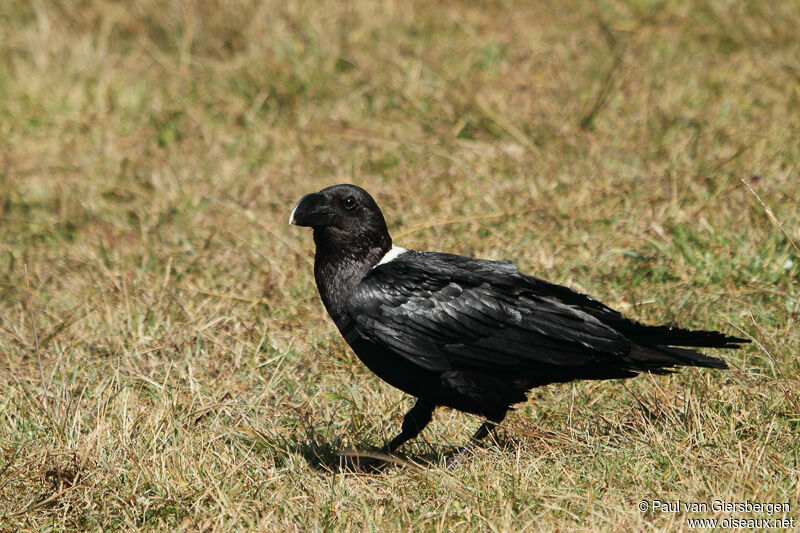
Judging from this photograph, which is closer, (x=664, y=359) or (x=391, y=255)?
(x=664, y=359)

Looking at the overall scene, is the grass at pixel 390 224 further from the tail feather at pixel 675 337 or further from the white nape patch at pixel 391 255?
the white nape patch at pixel 391 255

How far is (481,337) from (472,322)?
0.21 feet

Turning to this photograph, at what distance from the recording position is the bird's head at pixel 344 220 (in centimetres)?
382

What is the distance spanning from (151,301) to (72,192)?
1794 millimetres

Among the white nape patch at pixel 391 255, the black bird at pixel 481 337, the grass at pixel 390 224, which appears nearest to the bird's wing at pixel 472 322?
the black bird at pixel 481 337

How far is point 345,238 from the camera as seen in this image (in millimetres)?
3852

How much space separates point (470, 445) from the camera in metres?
3.62

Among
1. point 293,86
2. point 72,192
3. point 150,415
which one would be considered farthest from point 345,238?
point 293,86

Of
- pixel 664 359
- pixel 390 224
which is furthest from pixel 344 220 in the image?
pixel 390 224

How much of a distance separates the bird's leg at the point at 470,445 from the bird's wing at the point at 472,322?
24cm

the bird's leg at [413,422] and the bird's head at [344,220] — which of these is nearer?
the bird's leg at [413,422]

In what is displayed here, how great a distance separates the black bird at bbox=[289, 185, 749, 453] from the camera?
356 centimetres

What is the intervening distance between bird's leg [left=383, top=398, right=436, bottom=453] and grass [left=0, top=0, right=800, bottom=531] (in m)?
0.07

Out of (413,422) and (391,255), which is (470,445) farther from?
(391,255)
